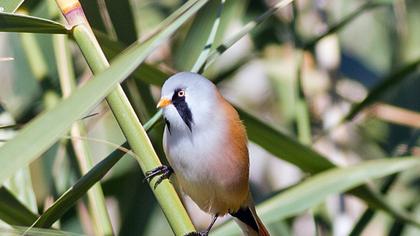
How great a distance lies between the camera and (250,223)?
190 centimetres

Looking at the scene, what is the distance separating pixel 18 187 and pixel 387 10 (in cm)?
183

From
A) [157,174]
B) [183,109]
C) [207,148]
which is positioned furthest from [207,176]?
[157,174]

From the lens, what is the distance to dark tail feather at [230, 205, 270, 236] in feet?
6.18

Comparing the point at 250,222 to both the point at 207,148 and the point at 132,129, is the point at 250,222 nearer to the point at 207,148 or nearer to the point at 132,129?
the point at 207,148

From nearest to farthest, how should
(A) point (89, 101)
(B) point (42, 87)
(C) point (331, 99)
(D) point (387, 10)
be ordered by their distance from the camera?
(A) point (89, 101) < (B) point (42, 87) < (C) point (331, 99) < (D) point (387, 10)

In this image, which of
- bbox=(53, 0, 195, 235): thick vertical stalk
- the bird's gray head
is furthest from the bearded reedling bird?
bbox=(53, 0, 195, 235): thick vertical stalk

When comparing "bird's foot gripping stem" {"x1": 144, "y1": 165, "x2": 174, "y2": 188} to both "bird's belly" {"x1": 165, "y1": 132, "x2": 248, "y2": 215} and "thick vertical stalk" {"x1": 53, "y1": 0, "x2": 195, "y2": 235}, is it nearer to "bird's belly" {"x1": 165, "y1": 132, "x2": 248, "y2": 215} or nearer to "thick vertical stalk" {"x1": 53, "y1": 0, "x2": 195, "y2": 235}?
"thick vertical stalk" {"x1": 53, "y1": 0, "x2": 195, "y2": 235}

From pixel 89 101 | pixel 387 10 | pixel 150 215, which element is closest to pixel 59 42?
pixel 150 215

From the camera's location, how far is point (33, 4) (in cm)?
183

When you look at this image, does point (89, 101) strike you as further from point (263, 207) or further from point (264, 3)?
point (264, 3)

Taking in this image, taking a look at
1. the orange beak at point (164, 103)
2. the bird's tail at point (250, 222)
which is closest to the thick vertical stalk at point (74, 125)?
the orange beak at point (164, 103)

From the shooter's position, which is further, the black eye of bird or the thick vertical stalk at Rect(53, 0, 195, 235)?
the black eye of bird

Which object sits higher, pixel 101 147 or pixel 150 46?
pixel 150 46

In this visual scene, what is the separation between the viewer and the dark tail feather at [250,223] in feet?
6.18
